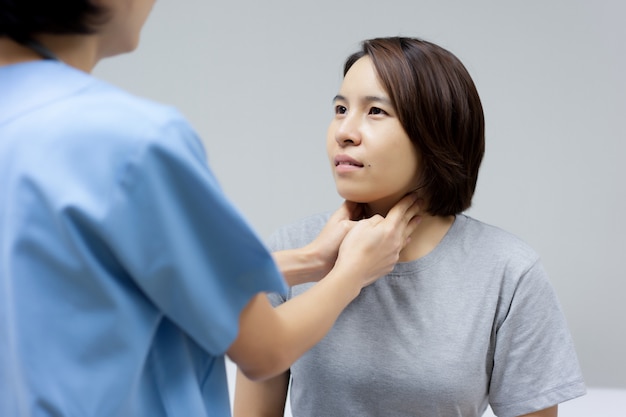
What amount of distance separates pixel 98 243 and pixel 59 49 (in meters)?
0.21

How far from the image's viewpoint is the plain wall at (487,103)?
2553 mm

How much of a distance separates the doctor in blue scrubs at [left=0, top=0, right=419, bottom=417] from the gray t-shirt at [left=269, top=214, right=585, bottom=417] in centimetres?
62

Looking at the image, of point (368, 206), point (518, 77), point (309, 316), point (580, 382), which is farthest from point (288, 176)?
point (309, 316)

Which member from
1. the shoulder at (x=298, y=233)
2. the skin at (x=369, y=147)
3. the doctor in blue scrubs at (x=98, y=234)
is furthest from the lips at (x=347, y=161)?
the doctor in blue scrubs at (x=98, y=234)

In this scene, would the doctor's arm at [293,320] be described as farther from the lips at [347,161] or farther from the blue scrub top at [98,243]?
the lips at [347,161]

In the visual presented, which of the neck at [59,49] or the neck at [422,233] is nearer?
the neck at [59,49]

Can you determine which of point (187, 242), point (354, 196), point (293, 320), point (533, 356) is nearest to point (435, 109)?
point (354, 196)

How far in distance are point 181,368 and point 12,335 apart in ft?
0.60

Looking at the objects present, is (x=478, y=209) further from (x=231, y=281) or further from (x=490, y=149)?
(x=231, y=281)

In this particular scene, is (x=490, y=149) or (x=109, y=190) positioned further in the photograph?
(x=490, y=149)

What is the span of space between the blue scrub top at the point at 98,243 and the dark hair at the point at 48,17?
0.04 m

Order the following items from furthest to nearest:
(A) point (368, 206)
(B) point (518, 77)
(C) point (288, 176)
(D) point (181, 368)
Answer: (C) point (288, 176) → (B) point (518, 77) → (A) point (368, 206) → (D) point (181, 368)

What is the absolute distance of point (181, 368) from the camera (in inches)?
33.6

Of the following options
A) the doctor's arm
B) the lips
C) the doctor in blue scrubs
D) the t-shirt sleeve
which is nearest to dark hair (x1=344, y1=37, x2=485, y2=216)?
the lips
